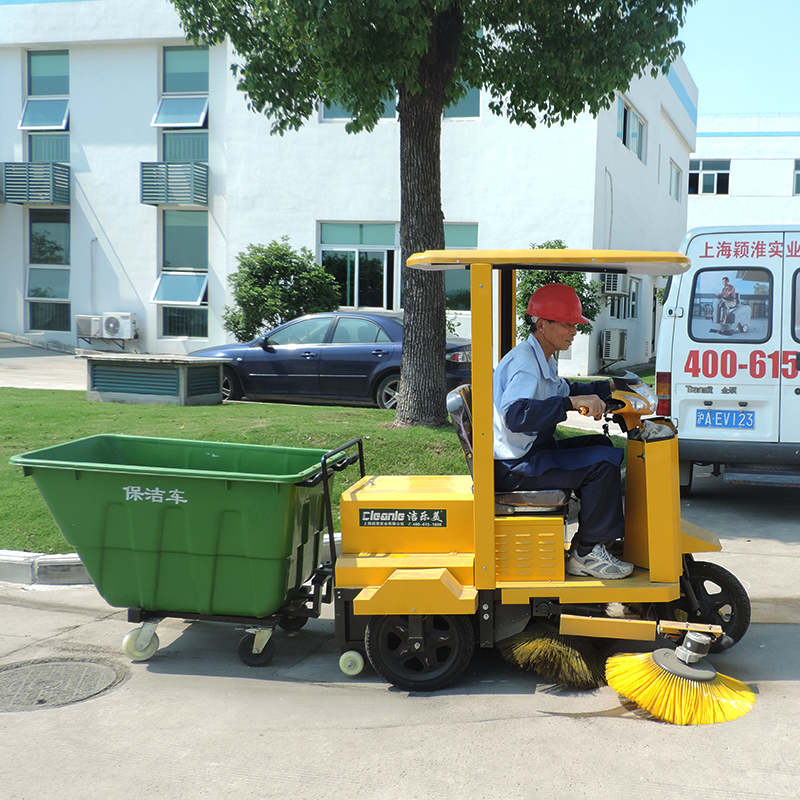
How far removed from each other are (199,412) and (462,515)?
6556mm

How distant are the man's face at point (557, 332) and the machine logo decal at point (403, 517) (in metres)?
0.99

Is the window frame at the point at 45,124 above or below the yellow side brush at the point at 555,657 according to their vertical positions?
above

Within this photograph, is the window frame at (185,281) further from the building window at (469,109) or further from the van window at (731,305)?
the van window at (731,305)

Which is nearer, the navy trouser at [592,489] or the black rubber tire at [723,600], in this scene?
the navy trouser at [592,489]

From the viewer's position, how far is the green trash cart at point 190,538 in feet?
13.5

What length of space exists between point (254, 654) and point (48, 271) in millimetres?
21221

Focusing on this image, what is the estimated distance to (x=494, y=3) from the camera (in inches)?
340

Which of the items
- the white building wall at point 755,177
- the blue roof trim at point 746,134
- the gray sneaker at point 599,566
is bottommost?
the gray sneaker at point 599,566

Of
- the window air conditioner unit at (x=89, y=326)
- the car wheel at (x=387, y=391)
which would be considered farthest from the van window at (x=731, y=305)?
the window air conditioner unit at (x=89, y=326)

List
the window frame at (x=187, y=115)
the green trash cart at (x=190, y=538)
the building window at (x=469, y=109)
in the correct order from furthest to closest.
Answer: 1. the window frame at (x=187, y=115)
2. the building window at (x=469, y=109)
3. the green trash cart at (x=190, y=538)

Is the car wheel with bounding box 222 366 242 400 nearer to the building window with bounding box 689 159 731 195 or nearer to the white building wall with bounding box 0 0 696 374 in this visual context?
the white building wall with bounding box 0 0 696 374

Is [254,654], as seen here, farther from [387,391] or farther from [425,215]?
[387,391]

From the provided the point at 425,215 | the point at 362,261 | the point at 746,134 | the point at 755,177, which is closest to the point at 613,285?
the point at 362,261

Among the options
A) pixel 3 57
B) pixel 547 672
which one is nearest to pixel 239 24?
pixel 547 672
